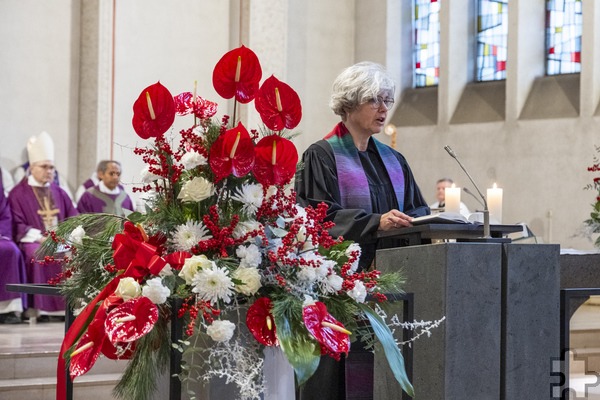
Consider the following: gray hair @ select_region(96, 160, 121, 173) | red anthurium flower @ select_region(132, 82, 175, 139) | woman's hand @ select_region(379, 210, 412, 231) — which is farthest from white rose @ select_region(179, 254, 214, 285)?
gray hair @ select_region(96, 160, 121, 173)

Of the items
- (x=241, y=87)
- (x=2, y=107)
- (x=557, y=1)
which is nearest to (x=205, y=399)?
(x=241, y=87)

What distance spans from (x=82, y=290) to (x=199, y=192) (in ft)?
1.55

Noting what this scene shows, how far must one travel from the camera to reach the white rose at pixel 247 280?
2.39 meters

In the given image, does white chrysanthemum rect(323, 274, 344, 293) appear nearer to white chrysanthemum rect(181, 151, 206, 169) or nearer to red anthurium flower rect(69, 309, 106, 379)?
white chrysanthemum rect(181, 151, 206, 169)

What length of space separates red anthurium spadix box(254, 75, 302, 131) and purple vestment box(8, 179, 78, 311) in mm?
6541

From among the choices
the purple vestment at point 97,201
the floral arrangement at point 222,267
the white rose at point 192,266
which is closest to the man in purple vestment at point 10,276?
the purple vestment at point 97,201

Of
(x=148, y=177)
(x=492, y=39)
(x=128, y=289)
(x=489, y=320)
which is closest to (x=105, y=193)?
(x=492, y=39)

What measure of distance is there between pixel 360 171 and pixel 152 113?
1.79m

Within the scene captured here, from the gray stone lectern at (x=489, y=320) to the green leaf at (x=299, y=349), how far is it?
0.92 metres

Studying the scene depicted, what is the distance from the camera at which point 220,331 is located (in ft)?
7.52

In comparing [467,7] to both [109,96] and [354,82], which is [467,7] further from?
[354,82]

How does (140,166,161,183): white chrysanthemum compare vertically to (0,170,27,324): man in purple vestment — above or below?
above

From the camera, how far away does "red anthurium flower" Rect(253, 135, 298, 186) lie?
2.51m

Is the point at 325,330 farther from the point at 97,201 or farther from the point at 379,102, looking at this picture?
the point at 97,201
